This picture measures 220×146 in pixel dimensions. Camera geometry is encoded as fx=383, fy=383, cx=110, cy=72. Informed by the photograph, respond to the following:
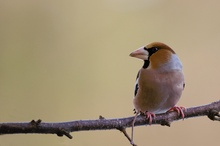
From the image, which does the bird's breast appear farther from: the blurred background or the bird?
the blurred background

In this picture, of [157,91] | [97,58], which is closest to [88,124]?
[157,91]

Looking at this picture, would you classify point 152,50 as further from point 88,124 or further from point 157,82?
point 88,124

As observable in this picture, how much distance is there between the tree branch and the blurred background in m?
0.18

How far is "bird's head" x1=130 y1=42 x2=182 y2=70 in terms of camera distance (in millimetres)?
749

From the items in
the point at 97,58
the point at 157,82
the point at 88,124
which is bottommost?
the point at 88,124

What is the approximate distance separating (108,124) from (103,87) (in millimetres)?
472

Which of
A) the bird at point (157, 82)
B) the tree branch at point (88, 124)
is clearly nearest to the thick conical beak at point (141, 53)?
the bird at point (157, 82)

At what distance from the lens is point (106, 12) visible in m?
1.26

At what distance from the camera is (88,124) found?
59 cm

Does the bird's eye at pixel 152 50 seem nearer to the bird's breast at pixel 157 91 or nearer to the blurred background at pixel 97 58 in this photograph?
the bird's breast at pixel 157 91

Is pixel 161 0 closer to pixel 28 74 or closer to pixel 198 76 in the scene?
pixel 198 76

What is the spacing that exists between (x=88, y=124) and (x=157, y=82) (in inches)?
8.3

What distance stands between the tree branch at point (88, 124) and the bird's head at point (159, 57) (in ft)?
0.46

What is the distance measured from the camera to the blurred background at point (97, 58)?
2.97 ft
